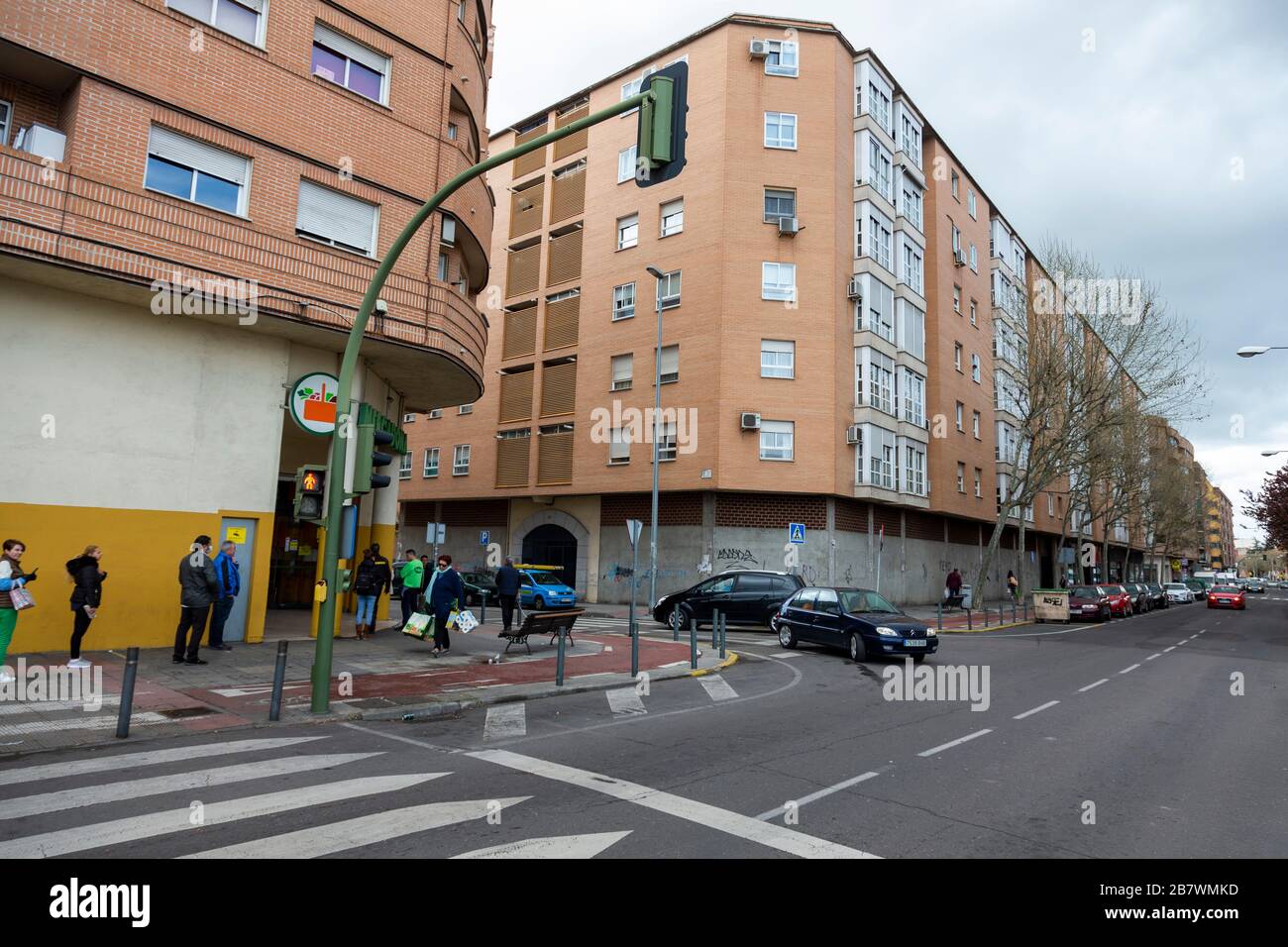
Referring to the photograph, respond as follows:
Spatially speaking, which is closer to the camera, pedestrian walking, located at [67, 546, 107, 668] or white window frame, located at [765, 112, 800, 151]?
pedestrian walking, located at [67, 546, 107, 668]

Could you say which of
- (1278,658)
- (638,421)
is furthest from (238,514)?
(1278,658)

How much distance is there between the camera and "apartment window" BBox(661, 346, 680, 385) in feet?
102

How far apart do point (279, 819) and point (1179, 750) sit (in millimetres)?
8416

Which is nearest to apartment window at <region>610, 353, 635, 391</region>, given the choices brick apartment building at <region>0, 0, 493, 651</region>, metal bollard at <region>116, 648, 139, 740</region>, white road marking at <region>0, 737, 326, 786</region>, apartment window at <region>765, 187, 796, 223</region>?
apartment window at <region>765, 187, 796, 223</region>

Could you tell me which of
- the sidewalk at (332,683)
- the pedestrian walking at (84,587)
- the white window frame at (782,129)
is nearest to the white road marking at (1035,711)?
the sidewalk at (332,683)

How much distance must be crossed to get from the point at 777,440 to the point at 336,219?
Result: 18471 mm

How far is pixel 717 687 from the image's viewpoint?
1187 centimetres

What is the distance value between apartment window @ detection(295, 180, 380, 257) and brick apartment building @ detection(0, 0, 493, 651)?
41 millimetres

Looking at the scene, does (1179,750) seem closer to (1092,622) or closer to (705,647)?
(705,647)

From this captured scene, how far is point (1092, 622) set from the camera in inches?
1253

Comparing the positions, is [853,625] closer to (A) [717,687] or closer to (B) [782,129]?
(A) [717,687]

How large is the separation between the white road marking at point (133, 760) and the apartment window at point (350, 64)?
13.0 meters

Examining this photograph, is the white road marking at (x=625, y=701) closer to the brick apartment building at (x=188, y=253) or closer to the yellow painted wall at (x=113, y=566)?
the brick apartment building at (x=188, y=253)

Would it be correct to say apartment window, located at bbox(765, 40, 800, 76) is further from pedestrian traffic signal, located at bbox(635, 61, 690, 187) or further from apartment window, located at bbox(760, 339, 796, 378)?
pedestrian traffic signal, located at bbox(635, 61, 690, 187)
